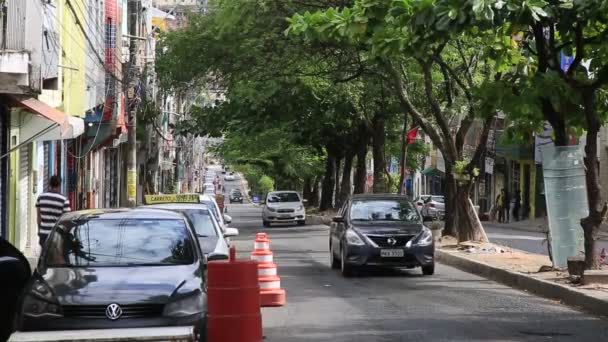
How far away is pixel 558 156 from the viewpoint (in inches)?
658

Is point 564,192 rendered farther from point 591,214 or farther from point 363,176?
point 363,176

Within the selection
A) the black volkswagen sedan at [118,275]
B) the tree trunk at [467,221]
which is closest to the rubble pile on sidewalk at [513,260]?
the tree trunk at [467,221]

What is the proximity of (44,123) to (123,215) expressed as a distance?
1045cm

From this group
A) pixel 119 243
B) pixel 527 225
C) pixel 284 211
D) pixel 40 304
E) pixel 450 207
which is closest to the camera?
pixel 40 304

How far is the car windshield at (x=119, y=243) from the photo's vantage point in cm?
1013

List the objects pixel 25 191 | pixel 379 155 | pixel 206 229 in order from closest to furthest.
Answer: pixel 206 229 → pixel 25 191 → pixel 379 155

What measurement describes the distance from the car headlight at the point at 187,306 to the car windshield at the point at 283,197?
37.3 m

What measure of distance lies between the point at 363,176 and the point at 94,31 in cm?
1922

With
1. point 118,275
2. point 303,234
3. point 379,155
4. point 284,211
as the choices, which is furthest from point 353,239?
point 284,211

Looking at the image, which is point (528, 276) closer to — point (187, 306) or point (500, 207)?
point (187, 306)

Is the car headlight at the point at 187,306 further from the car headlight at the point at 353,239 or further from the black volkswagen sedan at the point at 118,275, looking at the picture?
the car headlight at the point at 353,239

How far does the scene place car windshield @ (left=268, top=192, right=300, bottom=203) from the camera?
153 ft

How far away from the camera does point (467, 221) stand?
80.1ft

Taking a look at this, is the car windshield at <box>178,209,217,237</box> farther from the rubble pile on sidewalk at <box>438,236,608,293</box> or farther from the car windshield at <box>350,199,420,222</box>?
the rubble pile on sidewalk at <box>438,236,608,293</box>
